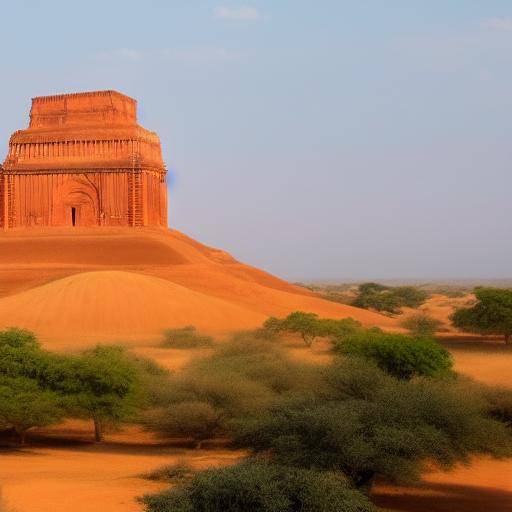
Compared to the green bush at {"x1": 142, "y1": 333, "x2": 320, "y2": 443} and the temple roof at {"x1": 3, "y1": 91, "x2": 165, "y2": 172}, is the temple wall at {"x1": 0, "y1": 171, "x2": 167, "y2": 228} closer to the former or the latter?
the temple roof at {"x1": 3, "y1": 91, "x2": 165, "y2": 172}

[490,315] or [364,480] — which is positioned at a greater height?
[490,315]

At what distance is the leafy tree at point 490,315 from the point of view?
37.0m

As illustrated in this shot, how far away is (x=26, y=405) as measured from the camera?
18.6 metres

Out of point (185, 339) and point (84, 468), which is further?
point (185, 339)

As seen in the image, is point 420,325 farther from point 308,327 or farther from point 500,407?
point 500,407

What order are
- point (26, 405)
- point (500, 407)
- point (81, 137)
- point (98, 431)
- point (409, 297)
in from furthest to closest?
1. point (409, 297)
2. point (81, 137)
3. point (98, 431)
4. point (500, 407)
5. point (26, 405)

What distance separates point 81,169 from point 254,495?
47837 mm

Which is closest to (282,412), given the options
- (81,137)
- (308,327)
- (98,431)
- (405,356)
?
(98,431)

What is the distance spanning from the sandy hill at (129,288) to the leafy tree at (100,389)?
14.6 m

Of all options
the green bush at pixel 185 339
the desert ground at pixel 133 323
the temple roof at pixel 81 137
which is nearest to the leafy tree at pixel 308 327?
the desert ground at pixel 133 323

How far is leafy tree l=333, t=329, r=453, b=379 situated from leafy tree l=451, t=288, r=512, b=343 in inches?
468

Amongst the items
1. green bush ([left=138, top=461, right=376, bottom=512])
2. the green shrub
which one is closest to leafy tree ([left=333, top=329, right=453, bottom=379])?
the green shrub

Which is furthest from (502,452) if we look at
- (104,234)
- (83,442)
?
(104,234)

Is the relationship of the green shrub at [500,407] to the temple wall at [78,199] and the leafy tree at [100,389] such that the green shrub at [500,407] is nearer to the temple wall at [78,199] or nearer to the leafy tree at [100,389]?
the leafy tree at [100,389]
